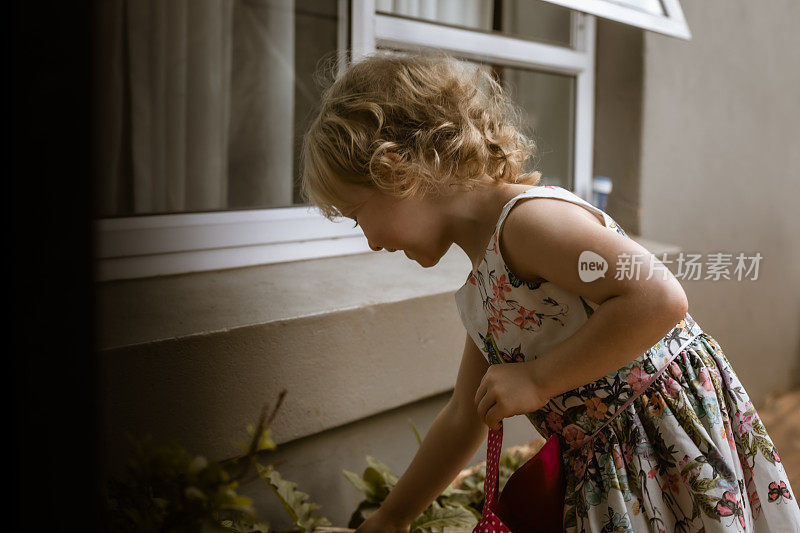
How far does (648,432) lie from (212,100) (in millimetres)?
1015

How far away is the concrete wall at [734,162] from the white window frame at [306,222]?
8.0 inches

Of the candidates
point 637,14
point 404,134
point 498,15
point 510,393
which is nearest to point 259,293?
point 404,134

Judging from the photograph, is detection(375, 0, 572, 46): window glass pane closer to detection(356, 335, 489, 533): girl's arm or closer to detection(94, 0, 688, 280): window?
detection(94, 0, 688, 280): window

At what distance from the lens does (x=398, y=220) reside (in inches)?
36.9

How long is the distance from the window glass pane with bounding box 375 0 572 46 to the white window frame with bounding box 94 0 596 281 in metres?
0.02

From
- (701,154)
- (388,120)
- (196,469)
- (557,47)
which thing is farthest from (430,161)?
(701,154)

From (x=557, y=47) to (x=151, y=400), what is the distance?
150 cm

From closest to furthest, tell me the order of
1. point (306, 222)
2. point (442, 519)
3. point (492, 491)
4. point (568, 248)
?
point (568, 248)
point (492, 491)
point (442, 519)
point (306, 222)

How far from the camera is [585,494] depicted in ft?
2.96

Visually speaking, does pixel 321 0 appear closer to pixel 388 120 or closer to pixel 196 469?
pixel 388 120

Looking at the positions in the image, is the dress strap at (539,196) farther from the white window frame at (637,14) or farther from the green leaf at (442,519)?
the green leaf at (442,519)

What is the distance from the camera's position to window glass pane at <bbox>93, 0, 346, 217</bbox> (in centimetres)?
124

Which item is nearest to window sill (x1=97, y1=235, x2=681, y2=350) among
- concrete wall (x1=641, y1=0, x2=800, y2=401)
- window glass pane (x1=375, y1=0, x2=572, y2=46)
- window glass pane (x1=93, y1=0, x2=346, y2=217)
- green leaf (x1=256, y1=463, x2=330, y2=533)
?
window glass pane (x1=93, y1=0, x2=346, y2=217)

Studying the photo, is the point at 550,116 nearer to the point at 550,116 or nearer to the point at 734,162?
the point at 550,116
